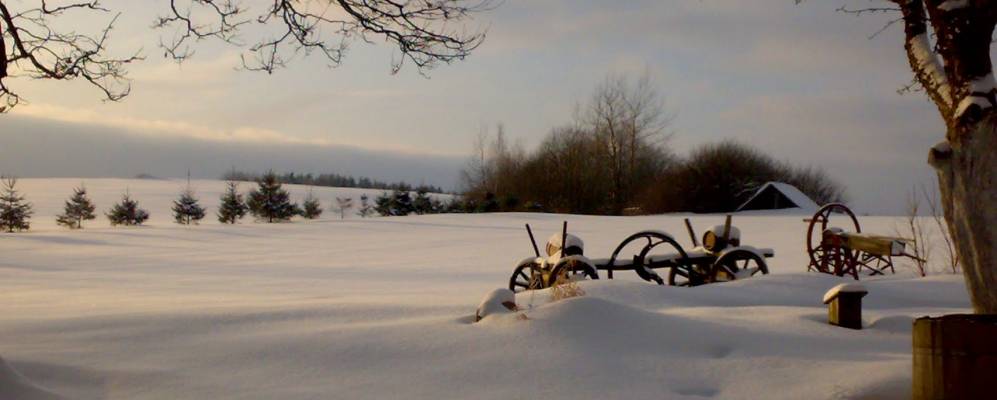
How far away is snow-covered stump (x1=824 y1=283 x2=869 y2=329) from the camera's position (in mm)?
5551

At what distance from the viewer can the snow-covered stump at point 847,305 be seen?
5551 millimetres

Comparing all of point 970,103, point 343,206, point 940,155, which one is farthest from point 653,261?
point 343,206

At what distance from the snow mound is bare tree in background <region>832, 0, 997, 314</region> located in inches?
192

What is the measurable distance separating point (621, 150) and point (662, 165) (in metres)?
4.58

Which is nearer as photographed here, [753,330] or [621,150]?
[753,330]

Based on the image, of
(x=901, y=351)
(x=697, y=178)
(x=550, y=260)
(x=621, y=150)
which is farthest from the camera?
(x=621, y=150)

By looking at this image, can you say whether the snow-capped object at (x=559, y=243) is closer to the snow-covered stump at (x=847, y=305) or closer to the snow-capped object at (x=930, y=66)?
the snow-covered stump at (x=847, y=305)

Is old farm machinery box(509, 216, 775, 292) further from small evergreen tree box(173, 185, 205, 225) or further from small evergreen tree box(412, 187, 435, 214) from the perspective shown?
small evergreen tree box(412, 187, 435, 214)

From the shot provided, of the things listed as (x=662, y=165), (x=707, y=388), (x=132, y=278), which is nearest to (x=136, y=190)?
(x=662, y=165)

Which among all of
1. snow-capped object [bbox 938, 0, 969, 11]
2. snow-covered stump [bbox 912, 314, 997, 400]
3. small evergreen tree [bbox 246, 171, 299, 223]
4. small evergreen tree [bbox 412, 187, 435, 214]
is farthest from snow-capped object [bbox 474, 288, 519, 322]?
small evergreen tree [bbox 412, 187, 435, 214]

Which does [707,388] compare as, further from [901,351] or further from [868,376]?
[901,351]

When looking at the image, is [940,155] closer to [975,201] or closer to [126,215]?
[975,201]

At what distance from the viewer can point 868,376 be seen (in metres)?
4.18

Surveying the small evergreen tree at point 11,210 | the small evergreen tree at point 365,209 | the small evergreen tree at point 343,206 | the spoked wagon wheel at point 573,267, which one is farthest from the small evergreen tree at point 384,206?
the spoked wagon wheel at point 573,267
